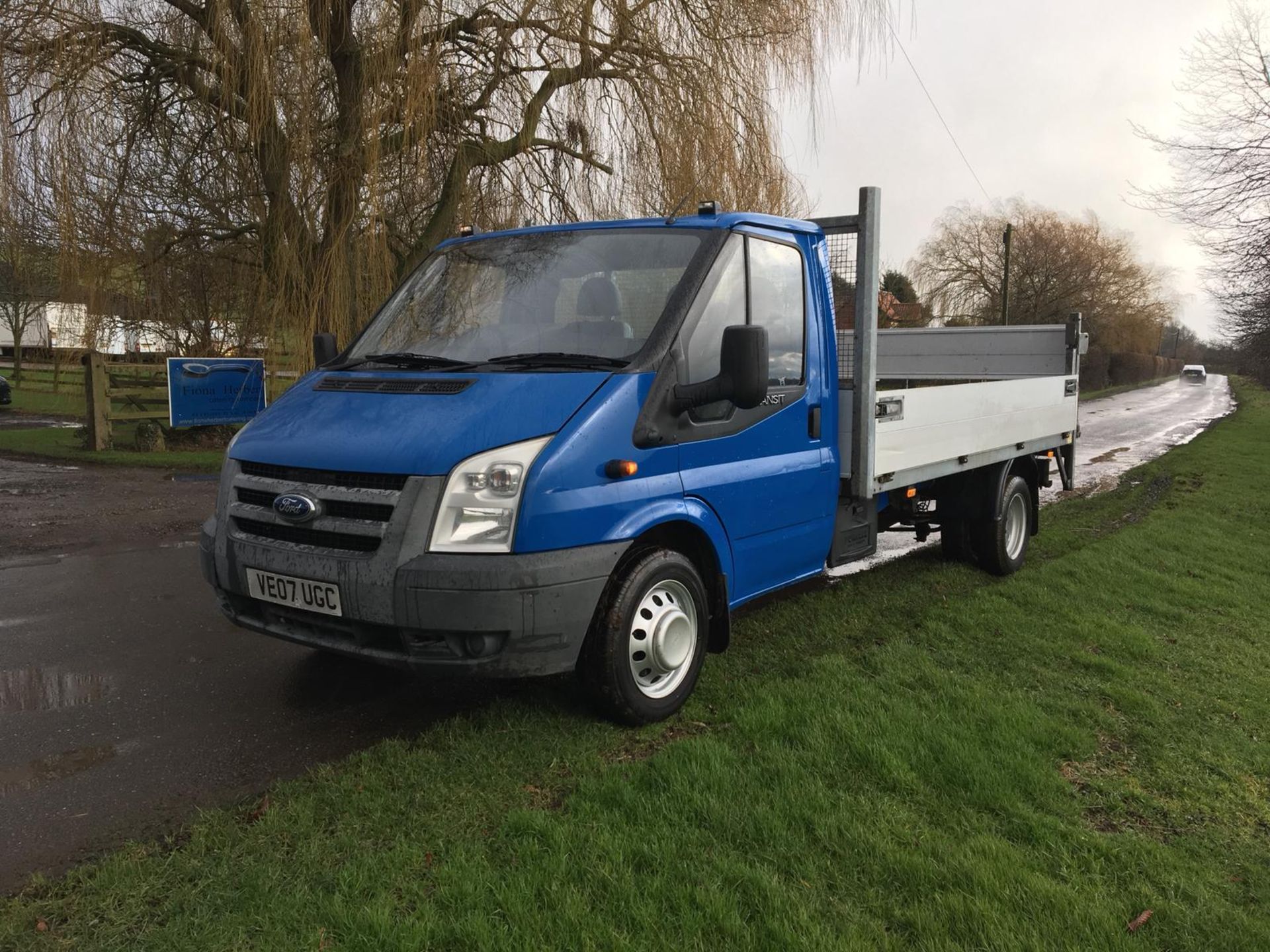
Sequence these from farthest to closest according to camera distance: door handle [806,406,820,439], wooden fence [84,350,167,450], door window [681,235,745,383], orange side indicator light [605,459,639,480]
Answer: wooden fence [84,350,167,450], door handle [806,406,820,439], door window [681,235,745,383], orange side indicator light [605,459,639,480]

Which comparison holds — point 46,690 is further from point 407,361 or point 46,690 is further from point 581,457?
point 581,457

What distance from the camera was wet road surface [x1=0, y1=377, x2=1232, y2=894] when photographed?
336 cm

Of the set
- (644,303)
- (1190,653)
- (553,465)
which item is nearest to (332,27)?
(644,303)

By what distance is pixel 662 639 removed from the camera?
3975mm

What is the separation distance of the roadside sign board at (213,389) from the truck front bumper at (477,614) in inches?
455

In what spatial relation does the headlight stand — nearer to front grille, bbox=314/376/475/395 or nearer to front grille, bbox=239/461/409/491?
front grille, bbox=239/461/409/491

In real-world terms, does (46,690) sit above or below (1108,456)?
below

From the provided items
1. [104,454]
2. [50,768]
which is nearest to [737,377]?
[50,768]

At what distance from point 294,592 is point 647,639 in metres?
1.47

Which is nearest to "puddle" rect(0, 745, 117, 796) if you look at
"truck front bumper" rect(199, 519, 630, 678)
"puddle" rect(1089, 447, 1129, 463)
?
"truck front bumper" rect(199, 519, 630, 678)

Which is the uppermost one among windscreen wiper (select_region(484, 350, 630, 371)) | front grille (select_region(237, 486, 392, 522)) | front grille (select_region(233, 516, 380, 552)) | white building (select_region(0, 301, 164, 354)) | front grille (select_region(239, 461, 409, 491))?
white building (select_region(0, 301, 164, 354))

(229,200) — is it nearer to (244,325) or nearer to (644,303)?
(244,325)

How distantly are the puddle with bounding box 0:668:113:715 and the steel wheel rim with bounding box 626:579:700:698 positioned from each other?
2642mm

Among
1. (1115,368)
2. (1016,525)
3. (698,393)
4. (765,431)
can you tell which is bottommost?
(1016,525)
